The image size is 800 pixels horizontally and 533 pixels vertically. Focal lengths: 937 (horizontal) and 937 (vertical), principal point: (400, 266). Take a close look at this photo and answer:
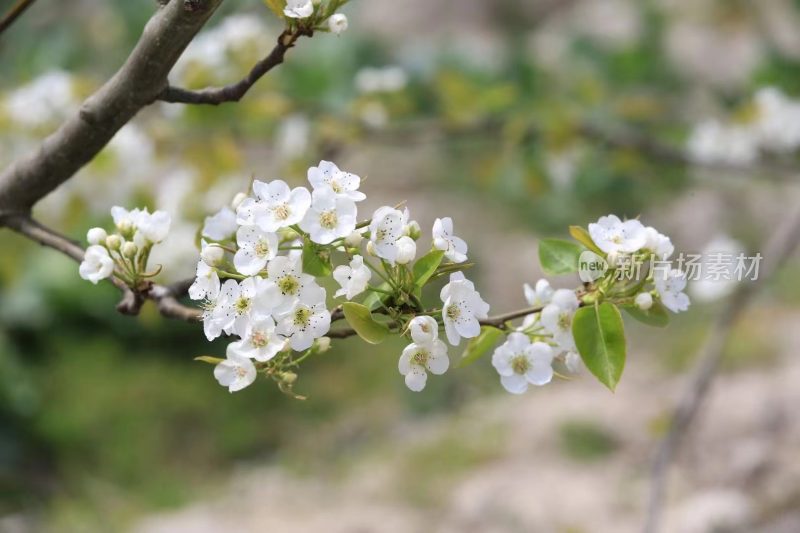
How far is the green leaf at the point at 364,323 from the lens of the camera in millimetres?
536

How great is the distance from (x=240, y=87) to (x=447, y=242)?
174 mm

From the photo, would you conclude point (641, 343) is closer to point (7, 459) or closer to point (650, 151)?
point (650, 151)

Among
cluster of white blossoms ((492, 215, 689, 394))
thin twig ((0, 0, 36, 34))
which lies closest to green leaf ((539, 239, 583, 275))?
cluster of white blossoms ((492, 215, 689, 394))

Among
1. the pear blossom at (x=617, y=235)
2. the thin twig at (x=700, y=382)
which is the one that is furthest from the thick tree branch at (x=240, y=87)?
the thin twig at (x=700, y=382)

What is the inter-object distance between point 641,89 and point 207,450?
4.80 feet

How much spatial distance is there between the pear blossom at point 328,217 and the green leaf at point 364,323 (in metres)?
0.04

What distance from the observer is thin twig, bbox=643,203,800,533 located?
3.36ft

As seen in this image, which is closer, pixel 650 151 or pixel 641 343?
pixel 650 151

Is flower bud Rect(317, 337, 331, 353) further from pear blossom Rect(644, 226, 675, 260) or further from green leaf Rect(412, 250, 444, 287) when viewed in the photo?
pear blossom Rect(644, 226, 675, 260)

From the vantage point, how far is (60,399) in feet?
8.46

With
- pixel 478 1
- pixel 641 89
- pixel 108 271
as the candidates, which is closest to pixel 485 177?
pixel 641 89

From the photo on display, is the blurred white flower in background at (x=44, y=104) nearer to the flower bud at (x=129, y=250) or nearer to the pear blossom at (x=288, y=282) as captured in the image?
the flower bud at (x=129, y=250)

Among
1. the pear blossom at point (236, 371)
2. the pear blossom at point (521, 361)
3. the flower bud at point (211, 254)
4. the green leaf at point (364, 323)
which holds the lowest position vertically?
the pear blossom at point (236, 371)

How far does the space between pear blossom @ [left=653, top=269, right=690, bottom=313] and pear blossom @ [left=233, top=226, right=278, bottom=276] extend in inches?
9.3
